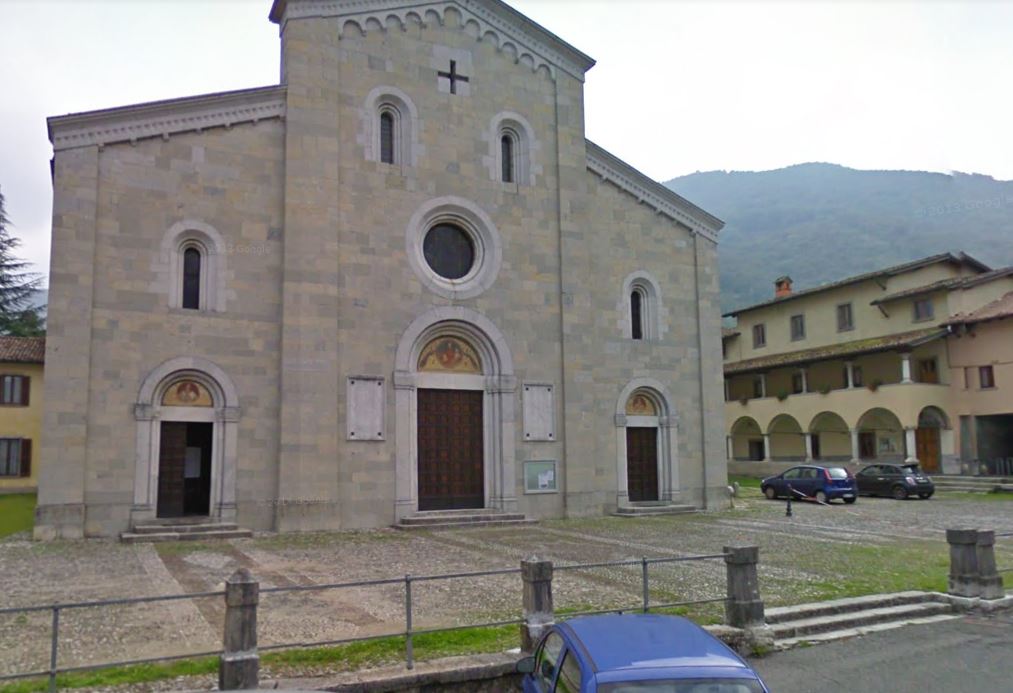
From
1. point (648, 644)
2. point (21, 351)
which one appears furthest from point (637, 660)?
point (21, 351)

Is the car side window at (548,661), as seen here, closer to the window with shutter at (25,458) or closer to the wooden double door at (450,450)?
the wooden double door at (450,450)

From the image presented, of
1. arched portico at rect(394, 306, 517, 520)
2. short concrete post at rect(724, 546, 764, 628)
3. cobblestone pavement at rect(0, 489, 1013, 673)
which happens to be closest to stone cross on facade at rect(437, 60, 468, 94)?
arched portico at rect(394, 306, 517, 520)

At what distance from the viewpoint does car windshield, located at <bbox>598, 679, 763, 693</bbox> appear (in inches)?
187

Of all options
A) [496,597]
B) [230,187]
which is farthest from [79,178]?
[496,597]

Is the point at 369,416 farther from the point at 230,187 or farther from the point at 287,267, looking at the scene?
the point at 230,187

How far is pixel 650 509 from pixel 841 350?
2172cm

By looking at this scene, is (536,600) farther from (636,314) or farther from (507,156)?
(636,314)

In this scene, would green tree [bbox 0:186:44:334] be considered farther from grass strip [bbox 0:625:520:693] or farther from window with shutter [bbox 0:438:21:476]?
grass strip [bbox 0:625:520:693]

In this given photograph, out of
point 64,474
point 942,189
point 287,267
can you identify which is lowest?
point 64,474

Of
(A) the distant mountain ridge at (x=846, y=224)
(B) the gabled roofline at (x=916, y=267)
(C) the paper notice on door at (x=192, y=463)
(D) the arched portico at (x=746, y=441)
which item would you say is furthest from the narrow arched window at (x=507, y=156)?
(A) the distant mountain ridge at (x=846, y=224)

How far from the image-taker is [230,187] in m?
20.2

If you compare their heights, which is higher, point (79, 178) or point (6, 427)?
point (79, 178)

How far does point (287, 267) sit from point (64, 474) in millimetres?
6948

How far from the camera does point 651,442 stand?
25656mm
